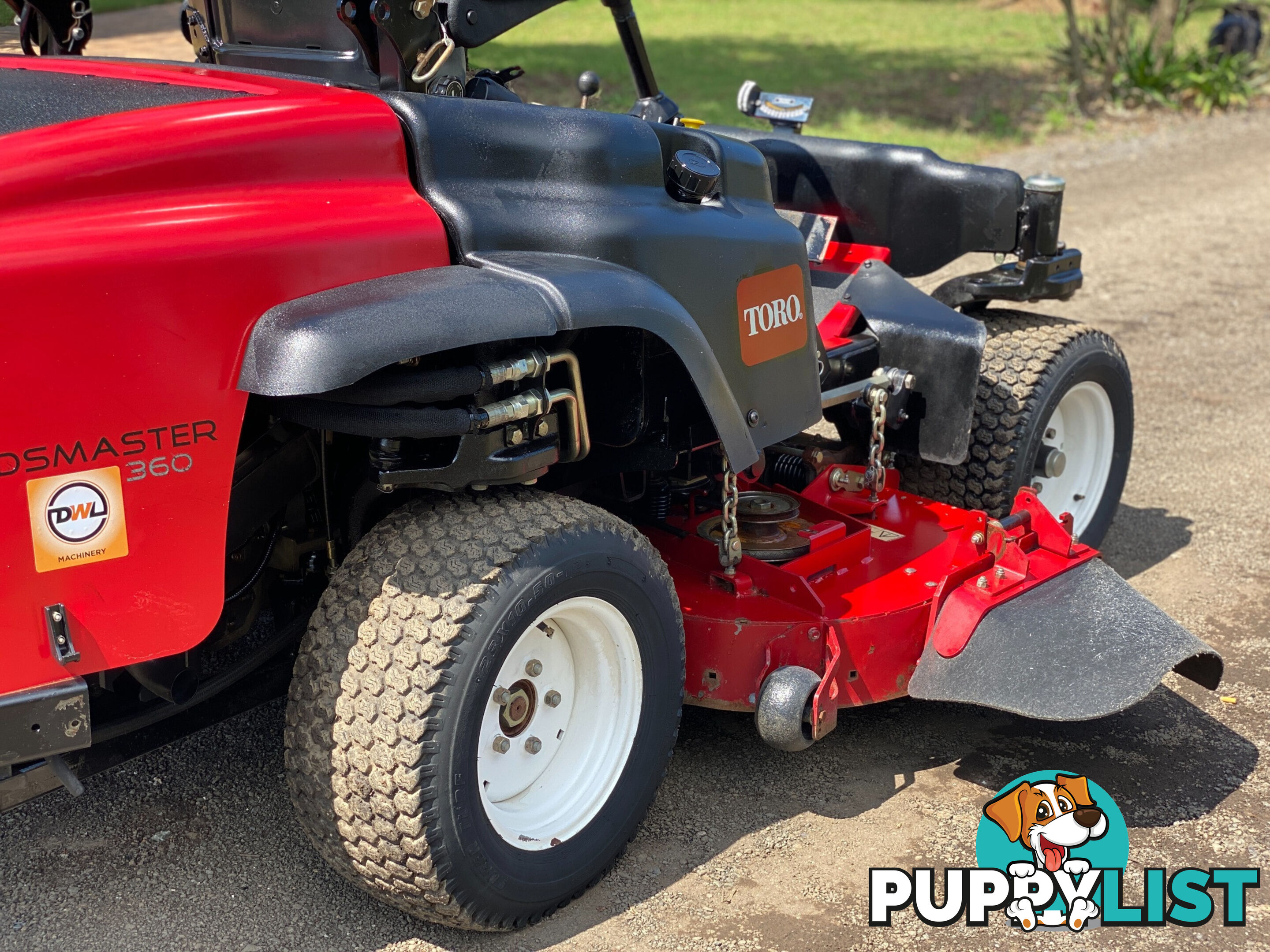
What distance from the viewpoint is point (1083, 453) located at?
4809 mm

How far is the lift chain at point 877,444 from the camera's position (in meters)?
3.91

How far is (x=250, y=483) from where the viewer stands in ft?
8.89

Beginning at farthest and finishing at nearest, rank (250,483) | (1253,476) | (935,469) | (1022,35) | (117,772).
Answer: (1022,35)
(1253,476)
(935,469)
(117,772)
(250,483)

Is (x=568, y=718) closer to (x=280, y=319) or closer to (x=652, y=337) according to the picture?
(x=652, y=337)

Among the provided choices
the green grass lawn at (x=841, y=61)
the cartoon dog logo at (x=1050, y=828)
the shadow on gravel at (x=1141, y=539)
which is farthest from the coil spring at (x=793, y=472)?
the green grass lawn at (x=841, y=61)

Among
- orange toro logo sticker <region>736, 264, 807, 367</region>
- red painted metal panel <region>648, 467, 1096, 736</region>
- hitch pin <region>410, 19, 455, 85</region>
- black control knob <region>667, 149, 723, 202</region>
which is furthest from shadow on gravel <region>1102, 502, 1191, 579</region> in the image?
hitch pin <region>410, 19, 455, 85</region>

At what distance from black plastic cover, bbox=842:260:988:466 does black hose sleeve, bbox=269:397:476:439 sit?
2000 mm

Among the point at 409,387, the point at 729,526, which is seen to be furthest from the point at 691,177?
the point at 409,387

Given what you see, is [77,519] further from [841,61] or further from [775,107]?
[841,61]

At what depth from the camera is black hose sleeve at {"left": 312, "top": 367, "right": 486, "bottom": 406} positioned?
95.9 inches

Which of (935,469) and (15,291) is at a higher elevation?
(15,291)

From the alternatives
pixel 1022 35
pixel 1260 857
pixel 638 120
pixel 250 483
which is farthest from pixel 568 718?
pixel 1022 35

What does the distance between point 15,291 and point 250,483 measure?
0.72 m

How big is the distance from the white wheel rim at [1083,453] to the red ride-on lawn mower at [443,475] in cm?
80
